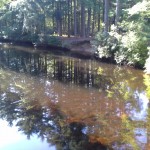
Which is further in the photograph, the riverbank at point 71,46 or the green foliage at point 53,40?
the green foliage at point 53,40

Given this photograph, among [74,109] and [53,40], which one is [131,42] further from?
[53,40]

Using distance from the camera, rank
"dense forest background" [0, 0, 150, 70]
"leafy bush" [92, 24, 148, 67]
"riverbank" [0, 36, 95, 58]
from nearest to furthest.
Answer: "leafy bush" [92, 24, 148, 67], "dense forest background" [0, 0, 150, 70], "riverbank" [0, 36, 95, 58]

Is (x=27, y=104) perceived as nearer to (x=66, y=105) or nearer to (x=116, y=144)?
(x=66, y=105)

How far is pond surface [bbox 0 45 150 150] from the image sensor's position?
8.88 meters

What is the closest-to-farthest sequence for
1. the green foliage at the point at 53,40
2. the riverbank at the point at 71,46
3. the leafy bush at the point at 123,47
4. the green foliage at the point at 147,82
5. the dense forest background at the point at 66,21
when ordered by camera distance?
the green foliage at the point at 147,82 < the leafy bush at the point at 123,47 < the dense forest background at the point at 66,21 < the riverbank at the point at 71,46 < the green foliage at the point at 53,40

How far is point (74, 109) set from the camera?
1148 cm

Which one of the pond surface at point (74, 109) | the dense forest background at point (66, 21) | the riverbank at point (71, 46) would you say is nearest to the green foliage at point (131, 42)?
the dense forest background at point (66, 21)

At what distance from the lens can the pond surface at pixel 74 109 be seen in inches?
350

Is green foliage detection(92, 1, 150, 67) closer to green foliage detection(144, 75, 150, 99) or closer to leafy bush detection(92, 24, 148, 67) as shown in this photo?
leafy bush detection(92, 24, 148, 67)

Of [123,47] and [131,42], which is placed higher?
[131,42]

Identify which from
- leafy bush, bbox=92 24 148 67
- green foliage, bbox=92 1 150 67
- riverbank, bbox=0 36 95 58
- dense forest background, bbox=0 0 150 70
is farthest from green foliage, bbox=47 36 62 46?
green foliage, bbox=92 1 150 67

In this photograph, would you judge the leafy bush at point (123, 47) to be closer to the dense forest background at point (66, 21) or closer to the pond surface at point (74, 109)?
the dense forest background at point (66, 21)

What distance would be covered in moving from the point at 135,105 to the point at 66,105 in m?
2.80

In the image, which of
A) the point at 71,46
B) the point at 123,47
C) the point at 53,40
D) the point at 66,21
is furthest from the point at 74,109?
the point at 66,21
